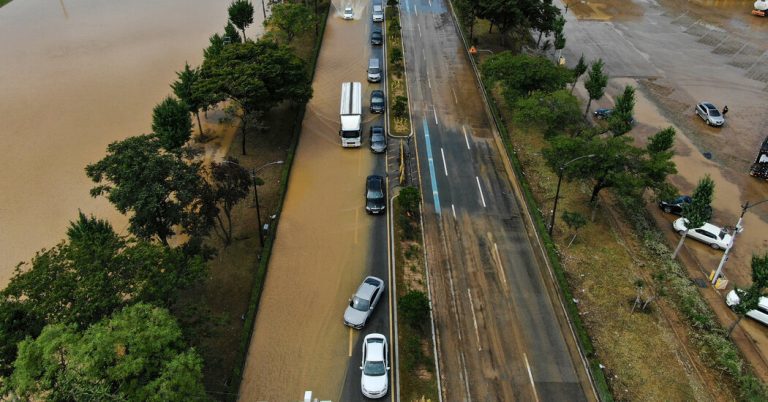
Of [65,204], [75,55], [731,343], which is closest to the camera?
[731,343]

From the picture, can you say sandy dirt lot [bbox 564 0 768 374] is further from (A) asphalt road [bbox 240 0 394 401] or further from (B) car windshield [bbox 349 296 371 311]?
(A) asphalt road [bbox 240 0 394 401]

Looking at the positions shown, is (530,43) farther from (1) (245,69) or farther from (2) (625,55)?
(1) (245,69)

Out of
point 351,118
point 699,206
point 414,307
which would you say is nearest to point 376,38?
point 351,118

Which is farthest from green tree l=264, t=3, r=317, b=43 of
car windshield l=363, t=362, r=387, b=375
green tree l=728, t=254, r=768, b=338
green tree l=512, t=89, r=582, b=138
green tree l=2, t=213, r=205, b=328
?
green tree l=728, t=254, r=768, b=338

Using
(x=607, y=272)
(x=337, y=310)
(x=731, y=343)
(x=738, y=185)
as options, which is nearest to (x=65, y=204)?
(x=337, y=310)

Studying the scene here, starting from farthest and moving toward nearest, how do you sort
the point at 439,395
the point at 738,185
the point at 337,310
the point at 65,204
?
the point at 738,185
the point at 65,204
the point at 337,310
the point at 439,395

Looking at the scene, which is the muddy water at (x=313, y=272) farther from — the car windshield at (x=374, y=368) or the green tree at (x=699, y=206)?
the green tree at (x=699, y=206)

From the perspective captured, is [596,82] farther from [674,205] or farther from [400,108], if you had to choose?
[400,108]
